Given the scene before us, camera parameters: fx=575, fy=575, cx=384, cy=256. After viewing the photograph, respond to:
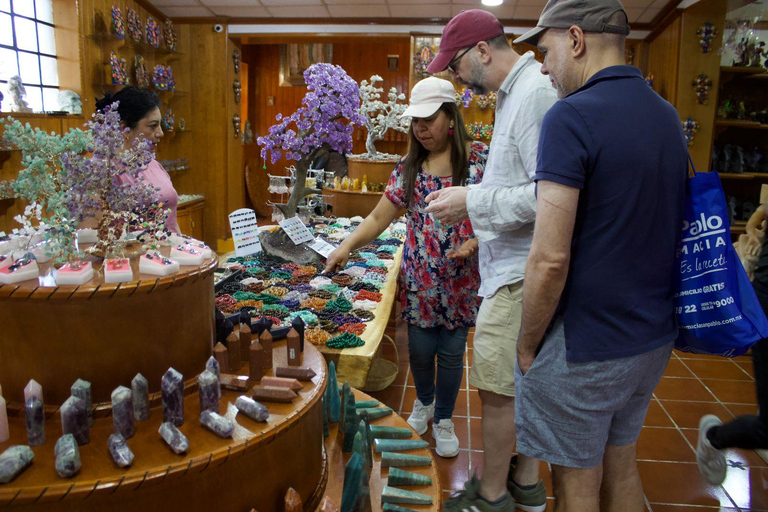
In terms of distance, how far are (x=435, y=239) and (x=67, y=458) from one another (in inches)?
67.1

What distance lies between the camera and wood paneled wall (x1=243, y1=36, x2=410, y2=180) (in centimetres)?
1002

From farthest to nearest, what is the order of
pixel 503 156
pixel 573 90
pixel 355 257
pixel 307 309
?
1. pixel 355 257
2. pixel 307 309
3. pixel 503 156
4. pixel 573 90

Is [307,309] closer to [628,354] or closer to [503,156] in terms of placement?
[503,156]

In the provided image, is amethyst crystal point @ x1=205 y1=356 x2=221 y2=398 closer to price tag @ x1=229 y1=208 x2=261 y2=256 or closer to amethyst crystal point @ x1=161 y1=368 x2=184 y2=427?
amethyst crystal point @ x1=161 y1=368 x2=184 y2=427

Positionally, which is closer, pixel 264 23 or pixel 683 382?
pixel 683 382

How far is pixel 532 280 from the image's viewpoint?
1270 mm

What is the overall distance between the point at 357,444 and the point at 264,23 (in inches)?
282

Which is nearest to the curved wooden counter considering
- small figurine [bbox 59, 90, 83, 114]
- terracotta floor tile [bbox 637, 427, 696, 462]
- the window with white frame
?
terracotta floor tile [bbox 637, 427, 696, 462]

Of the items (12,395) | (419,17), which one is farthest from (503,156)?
(419,17)

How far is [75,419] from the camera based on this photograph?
1106mm

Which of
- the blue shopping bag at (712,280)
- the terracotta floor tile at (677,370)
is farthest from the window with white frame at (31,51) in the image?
the terracotta floor tile at (677,370)

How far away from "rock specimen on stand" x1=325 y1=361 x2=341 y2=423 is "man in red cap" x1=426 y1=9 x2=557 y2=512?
0.47 metres

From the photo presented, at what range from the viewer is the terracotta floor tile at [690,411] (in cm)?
323

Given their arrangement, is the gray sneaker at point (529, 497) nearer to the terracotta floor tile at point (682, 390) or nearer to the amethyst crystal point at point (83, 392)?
the terracotta floor tile at point (682, 390)
